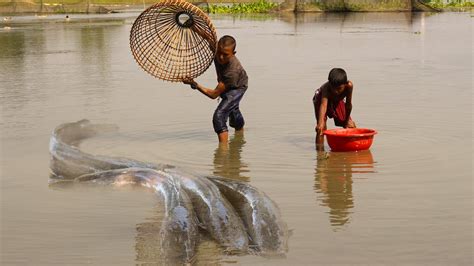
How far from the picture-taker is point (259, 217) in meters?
5.52

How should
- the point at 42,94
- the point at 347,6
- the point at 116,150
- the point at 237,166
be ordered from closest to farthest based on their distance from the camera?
the point at 237,166, the point at 116,150, the point at 42,94, the point at 347,6

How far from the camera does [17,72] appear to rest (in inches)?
643

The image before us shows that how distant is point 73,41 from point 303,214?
19697 millimetres

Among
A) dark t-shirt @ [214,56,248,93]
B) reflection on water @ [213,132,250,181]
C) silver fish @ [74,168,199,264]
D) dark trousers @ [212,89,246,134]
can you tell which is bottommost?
reflection on water @ [213,132,250,181]

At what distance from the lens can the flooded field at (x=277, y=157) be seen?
5.41m

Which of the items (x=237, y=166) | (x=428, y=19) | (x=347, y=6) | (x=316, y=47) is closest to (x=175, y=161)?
(x=237, y=166)

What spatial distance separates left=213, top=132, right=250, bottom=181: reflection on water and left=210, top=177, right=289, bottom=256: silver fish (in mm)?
1121

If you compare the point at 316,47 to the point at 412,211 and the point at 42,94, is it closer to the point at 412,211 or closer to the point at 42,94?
the point at 42,94

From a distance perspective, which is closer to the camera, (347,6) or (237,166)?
(237,166)

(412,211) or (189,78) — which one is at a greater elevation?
(189,78)

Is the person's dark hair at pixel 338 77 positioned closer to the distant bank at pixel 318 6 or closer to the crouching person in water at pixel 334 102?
the crouching person in water at pixel 334 102

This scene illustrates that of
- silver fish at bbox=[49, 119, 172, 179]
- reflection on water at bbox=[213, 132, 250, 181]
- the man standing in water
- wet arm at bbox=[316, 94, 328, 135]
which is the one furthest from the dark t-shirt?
→ silver fish at bbox=[49, 119, 172, 179]

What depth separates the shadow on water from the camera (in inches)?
244

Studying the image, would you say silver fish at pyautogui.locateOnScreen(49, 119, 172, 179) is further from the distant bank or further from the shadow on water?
the distant bank
